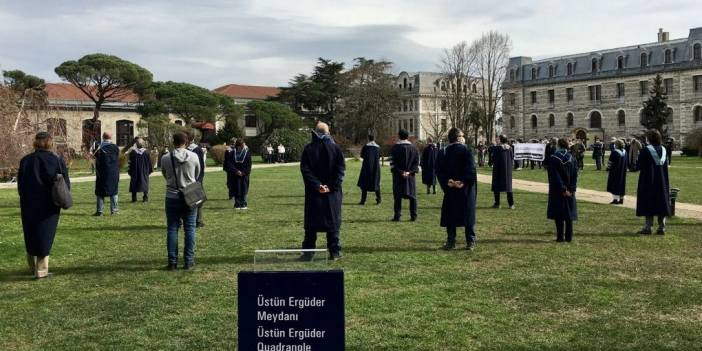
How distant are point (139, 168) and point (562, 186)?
11.1 metres

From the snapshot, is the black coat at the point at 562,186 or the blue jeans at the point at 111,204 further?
the blue jeans at the point at 111,204

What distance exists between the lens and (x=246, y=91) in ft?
Answer: 321

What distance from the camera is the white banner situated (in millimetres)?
34906

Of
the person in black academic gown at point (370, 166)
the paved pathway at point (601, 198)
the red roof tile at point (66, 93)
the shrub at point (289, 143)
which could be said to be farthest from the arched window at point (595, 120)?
the person in black academic gown at point (370, 166)

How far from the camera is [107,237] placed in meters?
10.7

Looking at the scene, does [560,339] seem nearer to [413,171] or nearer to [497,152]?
[413,171]

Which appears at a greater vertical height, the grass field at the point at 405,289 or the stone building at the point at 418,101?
the stone building at the point at 418,101

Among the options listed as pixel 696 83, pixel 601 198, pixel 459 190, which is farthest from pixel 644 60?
pixel 459 190

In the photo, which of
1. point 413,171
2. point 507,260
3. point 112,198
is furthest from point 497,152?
point 112,198

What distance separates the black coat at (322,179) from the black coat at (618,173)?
405 inches

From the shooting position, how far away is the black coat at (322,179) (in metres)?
8.08

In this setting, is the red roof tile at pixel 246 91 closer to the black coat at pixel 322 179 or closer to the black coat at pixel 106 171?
the black coat at pixel 106 171

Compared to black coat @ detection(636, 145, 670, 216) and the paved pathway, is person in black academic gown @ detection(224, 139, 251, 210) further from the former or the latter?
the paved pathway

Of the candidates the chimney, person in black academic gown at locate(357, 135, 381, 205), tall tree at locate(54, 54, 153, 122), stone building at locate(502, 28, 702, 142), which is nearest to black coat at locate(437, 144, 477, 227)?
person in black academic gown at locate(357, 135, 381, 205)
